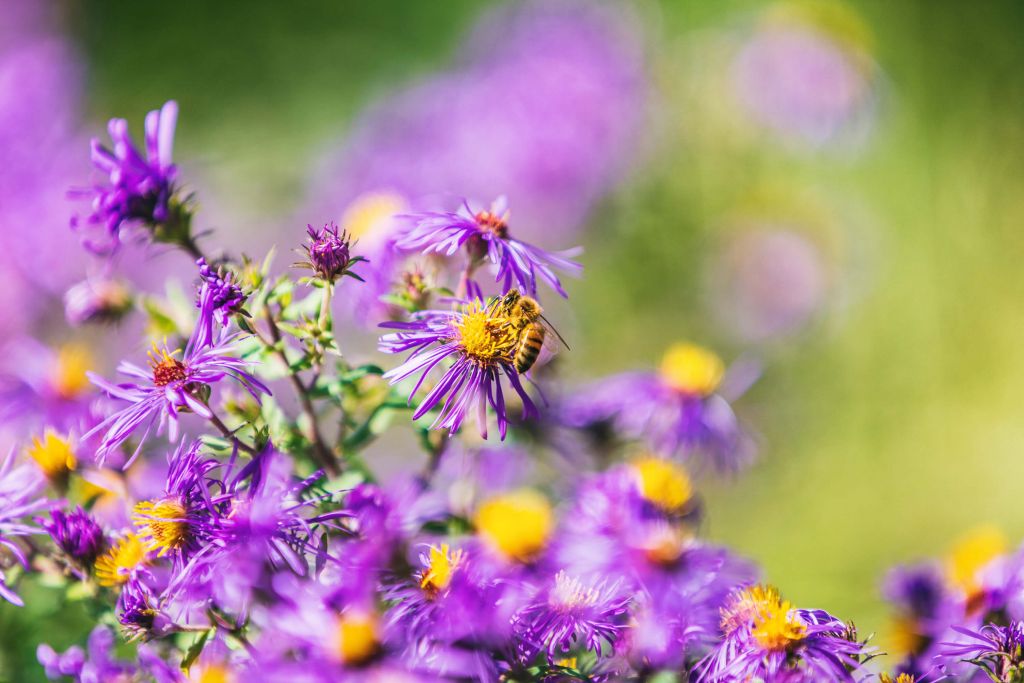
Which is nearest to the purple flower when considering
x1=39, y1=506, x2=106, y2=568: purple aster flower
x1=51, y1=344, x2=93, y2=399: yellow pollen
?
x1=51, y1=344, x2=93, y2=399: yellow pollen

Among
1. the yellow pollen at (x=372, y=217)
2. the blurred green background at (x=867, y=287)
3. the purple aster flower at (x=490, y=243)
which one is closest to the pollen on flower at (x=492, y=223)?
the purple aster flower at (x=490, y=243)

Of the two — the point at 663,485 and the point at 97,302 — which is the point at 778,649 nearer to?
the point at 663,485

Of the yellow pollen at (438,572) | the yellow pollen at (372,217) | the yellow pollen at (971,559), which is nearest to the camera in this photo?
the yellow pollen at (438,572)

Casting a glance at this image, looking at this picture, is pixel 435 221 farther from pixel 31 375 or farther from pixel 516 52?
pixel 516 52

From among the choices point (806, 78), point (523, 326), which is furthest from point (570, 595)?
point (806, 78)

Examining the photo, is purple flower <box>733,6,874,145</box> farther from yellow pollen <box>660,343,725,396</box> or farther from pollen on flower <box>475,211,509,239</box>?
pollen on flower <box>475,211,509,239</box>

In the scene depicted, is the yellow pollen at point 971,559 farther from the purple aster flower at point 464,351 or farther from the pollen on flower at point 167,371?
the pollen on flower at point 167,371

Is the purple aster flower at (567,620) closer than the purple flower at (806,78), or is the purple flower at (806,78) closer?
the purple aster flower at (567,620)
